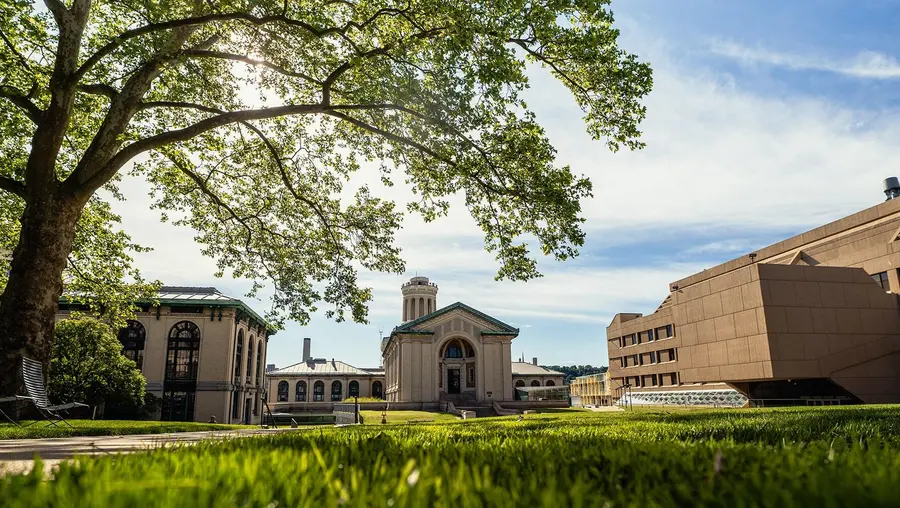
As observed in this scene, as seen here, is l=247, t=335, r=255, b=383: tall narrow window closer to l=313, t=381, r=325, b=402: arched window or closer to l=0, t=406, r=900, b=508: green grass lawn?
l=313, t=381, r=325, b=402: arched window

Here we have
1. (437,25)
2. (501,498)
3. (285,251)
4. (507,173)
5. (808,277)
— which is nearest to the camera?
(501,498)

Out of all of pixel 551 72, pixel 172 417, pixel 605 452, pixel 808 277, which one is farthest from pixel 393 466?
pixel 808 277

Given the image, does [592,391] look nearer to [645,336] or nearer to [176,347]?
[645,336]

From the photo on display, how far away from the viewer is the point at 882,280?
4200 cm

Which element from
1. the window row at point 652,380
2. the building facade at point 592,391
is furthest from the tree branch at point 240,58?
the building facade at point 592,391

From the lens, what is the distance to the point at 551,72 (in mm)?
14234

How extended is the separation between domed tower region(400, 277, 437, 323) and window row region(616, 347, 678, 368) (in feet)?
91.6

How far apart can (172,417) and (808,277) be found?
49.9m

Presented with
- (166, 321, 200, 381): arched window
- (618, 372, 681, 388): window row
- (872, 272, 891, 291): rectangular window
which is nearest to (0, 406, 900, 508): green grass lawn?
(166, 321, 200, 381): arched window

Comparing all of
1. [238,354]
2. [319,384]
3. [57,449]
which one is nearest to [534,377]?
[319,384]

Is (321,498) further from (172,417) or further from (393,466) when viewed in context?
(172,417)

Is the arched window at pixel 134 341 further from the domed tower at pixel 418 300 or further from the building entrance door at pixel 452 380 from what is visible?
the domed tower at pixel 418 300

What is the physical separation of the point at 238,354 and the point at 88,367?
15.4 m

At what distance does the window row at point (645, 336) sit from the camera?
192 feet
